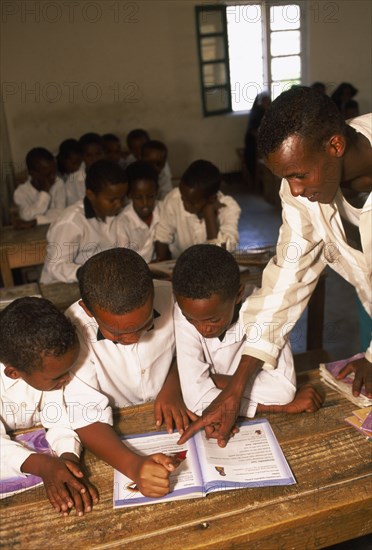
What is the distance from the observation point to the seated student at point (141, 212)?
308 centimetres

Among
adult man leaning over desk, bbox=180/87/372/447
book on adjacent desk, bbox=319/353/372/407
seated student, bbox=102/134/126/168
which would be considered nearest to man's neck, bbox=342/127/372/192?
Result: adult man leaning over desk, bbox=180/87/372/447

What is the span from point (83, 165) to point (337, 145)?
4127 millimetres

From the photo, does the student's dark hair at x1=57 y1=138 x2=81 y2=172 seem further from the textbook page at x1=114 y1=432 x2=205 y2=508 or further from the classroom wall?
the textbook page at x1=114 y1=432 x2=205 y2=508

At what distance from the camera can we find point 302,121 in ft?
3.68

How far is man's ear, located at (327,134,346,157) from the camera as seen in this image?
115cm

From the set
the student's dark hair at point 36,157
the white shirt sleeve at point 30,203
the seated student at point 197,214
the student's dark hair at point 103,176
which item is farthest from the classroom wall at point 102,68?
the student's dark hair at point 103,176

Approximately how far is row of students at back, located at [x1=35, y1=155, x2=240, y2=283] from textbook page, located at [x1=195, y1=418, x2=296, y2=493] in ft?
4.82

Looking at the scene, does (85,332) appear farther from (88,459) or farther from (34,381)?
(88,459)

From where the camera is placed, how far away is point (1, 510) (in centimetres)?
113

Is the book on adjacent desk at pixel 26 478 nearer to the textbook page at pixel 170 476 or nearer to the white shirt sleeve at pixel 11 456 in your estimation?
the white shirt sleeve at pixel 11 456

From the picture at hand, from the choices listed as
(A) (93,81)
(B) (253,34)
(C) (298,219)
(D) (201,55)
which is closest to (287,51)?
(B) (253,34)

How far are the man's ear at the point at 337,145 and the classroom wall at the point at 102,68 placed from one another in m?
5.40

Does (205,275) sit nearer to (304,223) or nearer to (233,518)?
(304,223)

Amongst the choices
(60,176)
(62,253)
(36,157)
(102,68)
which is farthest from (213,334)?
(102,68)
